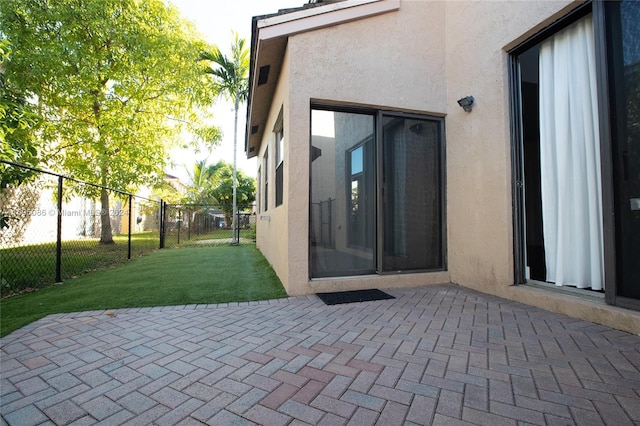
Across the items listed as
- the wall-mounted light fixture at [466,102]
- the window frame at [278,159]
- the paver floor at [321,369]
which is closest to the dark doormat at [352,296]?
the paver floor at [321,369]

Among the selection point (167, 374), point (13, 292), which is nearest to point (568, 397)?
point (167, 374)

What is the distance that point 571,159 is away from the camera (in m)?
3.16

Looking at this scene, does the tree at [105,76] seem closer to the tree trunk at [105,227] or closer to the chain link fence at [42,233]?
the tree trunk at [105,227]

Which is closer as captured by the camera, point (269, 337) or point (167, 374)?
point (167, 374)

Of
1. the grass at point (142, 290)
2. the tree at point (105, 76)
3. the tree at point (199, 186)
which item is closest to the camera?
the grass at point (142, 290)

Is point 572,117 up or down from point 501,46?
down

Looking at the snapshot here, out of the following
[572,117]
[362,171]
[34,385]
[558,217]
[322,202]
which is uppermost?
[572,117]

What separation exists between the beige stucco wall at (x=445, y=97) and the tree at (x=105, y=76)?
793cm

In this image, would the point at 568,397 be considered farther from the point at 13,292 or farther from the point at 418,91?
the point at 13,292

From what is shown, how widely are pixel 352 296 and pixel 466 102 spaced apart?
325 cm

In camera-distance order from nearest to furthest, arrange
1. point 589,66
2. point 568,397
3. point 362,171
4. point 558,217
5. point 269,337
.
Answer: point 568,397 → point 269,337 → point 589,66 → point 558,217 → point 362,171

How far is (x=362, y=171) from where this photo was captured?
450 centimetres

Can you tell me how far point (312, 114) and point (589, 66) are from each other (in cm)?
315

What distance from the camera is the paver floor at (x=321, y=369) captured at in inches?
61.4
